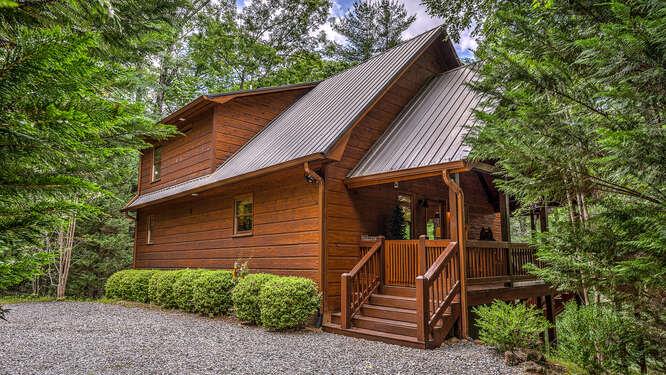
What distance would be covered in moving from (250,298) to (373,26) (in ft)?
67.7

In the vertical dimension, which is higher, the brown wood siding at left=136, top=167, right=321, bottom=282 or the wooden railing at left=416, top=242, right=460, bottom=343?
the brown wood siding at left=136, top=167, right=321, bottom=282

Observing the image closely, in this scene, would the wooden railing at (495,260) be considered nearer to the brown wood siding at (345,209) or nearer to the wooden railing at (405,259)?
the wooden railing at (405,259)

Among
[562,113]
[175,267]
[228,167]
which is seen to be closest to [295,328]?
[228,167]

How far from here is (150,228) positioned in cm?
1504

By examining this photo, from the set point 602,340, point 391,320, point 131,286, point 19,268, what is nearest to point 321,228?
point 391,320

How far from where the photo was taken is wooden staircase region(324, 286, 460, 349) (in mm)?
6676

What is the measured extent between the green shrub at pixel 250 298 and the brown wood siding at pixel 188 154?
Result: 4975 millimetres

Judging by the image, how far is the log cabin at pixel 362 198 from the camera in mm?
7395

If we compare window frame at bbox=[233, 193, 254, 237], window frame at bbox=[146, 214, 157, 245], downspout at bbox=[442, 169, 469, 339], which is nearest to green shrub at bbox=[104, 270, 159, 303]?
window frame at bbox=[146, 214, 157, 245]

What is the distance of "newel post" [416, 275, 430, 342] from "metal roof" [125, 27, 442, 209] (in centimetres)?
307

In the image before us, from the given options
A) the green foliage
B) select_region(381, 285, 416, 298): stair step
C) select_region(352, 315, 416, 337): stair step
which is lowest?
select_region(352, 315, 416, 337): stair step

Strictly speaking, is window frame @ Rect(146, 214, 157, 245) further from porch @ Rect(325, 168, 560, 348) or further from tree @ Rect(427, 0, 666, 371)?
tree @ Rect(427, 0, 666, 371)

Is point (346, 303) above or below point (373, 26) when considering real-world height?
below

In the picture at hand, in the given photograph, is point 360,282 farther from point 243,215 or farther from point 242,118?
point 242,118
